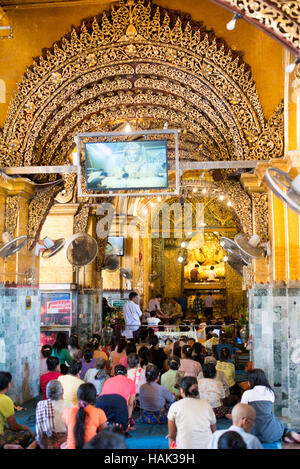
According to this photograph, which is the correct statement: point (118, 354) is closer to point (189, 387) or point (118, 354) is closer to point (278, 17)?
point (189, 387)

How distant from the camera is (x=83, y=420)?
4.28 metres

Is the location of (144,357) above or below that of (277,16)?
below

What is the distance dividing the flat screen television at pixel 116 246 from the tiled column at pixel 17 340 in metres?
7.48

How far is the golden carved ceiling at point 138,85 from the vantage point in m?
8.15

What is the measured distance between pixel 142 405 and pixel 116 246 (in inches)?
384

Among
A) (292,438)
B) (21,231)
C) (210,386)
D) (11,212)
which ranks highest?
(11,212)

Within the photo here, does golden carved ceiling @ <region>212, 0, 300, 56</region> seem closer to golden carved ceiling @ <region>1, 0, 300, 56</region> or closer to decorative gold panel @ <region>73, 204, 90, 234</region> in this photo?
golden carved ceiling @ <region>1, 0, 300, 56</region>

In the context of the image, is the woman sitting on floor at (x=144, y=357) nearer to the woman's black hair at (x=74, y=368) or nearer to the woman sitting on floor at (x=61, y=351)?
the woman sitting on floor at (x=61, y=351)

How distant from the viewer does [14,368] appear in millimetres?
8523

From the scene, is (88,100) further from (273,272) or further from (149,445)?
(149,445)

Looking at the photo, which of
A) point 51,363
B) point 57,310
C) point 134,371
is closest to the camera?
point 51,363

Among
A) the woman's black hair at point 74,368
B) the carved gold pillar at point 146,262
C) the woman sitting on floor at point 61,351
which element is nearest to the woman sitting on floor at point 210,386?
the woman's black hair at point 74,368

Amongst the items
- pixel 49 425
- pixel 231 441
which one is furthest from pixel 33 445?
pixel 231 441

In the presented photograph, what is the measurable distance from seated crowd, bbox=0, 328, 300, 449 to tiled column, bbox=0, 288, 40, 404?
0.45 m
